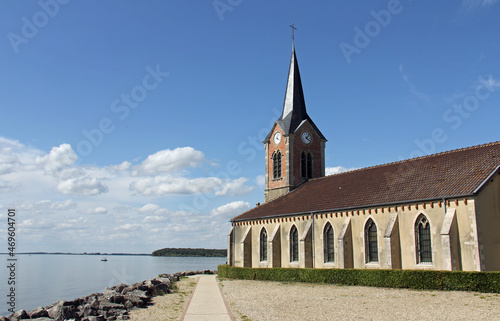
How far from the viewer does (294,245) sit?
35125mm

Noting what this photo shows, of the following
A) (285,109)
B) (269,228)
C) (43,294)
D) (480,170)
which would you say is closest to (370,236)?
(480,170)

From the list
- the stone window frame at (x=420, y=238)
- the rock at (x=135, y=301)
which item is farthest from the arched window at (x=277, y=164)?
the rock at (x=135, y=301)

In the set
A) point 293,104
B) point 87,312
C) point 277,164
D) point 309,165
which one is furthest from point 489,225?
point 293,104

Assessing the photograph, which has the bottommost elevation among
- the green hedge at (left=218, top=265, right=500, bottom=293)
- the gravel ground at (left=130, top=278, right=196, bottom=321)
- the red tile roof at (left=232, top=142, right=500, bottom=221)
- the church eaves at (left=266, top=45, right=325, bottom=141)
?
the gravel ground at (left=130, top=278, right=196, bottom=321)

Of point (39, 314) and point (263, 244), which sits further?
point (263, 244)

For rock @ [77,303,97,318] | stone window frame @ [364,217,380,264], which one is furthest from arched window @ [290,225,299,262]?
rock @ [77,303,97,318]

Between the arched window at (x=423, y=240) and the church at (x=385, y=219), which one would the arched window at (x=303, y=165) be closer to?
the church at (x=385, y=219)

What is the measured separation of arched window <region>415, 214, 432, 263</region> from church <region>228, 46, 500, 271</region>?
0.19 feet

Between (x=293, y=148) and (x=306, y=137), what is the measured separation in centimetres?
235

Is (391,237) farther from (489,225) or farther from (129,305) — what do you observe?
(129,305)

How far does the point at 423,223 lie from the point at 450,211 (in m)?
2.11

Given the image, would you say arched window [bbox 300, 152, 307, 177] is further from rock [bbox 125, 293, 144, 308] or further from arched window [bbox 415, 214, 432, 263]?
rock [bbox 125, 293, 144, 308]

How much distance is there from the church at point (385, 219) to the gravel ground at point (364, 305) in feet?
12.8

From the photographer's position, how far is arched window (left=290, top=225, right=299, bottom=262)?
34875 millimetres
